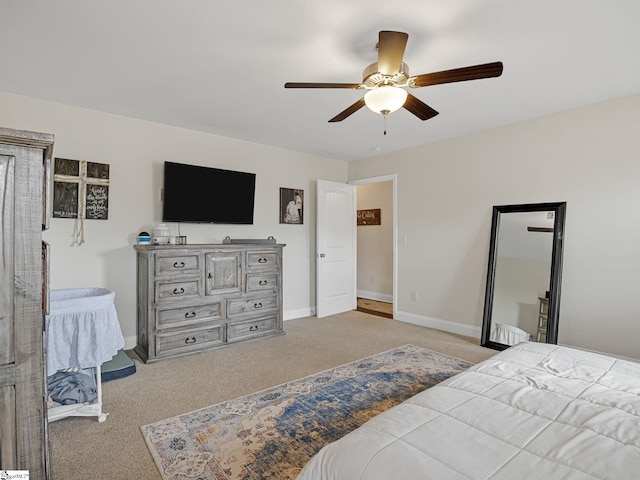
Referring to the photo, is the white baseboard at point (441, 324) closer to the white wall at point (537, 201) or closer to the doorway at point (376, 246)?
the white wall at point (537, 201)

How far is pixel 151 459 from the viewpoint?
190cm

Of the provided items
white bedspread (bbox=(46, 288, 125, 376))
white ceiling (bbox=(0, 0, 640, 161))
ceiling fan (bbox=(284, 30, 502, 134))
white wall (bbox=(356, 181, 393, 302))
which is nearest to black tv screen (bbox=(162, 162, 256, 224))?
white ceiling (bbox=(0, 0, 640, 161))

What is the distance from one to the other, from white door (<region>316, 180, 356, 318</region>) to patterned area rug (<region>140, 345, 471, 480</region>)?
6.91 feet

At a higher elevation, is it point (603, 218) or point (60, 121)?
point (60, 121)

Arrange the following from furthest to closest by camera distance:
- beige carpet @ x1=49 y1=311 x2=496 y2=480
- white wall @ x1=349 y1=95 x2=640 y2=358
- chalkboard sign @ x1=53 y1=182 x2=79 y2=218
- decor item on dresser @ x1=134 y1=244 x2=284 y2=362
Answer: decor item on dresser @ x1=134 y1=244 x2=284 y2=362
chalkboard sign @ x1=53 y1=182 x2=79 y2=218
white wall @ x1=349 y1=95 x2=640 y2=358
beige carpet @ x1=49 y1=311 x2=496 y2=480

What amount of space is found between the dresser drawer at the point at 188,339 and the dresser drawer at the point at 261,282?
57 centimetres

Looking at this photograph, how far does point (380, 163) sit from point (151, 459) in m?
4.57

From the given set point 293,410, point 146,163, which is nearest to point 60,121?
point 146,163

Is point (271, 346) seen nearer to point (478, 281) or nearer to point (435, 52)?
point (478, 281)

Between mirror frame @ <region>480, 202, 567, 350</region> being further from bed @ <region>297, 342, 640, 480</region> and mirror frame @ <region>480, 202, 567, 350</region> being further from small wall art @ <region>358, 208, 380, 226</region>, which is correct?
small wall art @ <region>358, 208, 380, 226</region>

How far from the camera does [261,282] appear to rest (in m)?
4.17

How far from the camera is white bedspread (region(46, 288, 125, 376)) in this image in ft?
7.07

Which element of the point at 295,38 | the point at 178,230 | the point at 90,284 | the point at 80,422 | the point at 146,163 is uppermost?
the point at 295,38

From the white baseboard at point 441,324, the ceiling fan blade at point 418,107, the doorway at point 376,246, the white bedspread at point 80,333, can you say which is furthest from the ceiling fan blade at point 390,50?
the doorway at point 376,246
